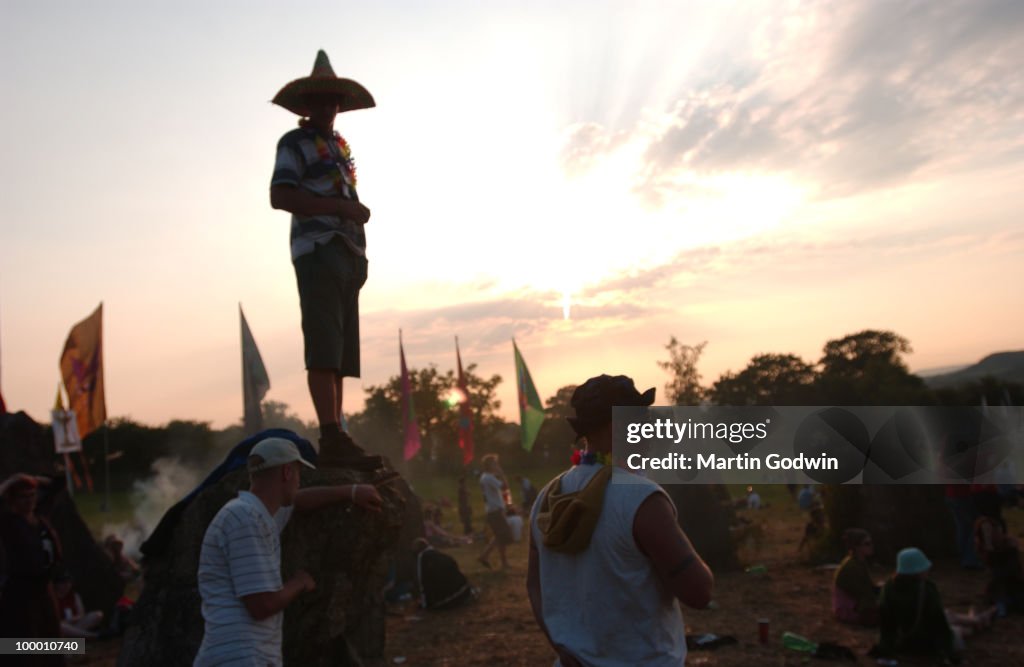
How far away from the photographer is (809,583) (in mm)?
11555

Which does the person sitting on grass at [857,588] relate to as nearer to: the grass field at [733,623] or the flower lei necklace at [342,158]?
the grass field at [733,623]

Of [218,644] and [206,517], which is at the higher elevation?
[206,517]

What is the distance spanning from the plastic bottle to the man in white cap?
656cm

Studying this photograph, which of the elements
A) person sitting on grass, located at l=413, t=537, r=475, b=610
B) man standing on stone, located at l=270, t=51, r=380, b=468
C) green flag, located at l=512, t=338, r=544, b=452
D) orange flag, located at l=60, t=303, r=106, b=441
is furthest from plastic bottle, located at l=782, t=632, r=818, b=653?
green flag, located at l=512, t=338, r=544, b=452

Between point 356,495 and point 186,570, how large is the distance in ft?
4.81

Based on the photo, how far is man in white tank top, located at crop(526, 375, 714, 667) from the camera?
246 cm

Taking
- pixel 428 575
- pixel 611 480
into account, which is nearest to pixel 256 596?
pixel 611 480

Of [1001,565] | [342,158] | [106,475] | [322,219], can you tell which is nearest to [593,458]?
[322,219]

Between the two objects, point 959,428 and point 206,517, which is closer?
point 206,517

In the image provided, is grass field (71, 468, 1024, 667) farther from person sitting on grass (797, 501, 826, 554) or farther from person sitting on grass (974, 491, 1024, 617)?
person sitting on grass (797, 501, 826, 554)

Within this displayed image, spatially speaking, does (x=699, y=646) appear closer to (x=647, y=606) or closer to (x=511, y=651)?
(x=511, y=651)

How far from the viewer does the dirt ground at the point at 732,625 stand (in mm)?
8047

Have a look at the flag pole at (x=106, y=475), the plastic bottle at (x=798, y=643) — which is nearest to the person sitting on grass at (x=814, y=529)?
the plastic bottle at (x=798, y=643)

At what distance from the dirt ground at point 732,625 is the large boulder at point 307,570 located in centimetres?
423
